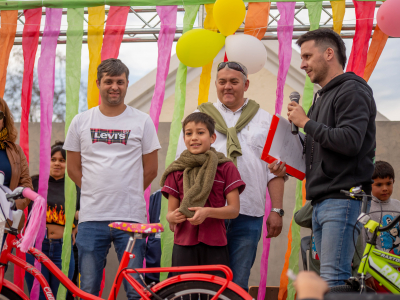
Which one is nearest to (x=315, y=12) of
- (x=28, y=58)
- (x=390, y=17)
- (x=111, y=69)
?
(x=390, y=17)

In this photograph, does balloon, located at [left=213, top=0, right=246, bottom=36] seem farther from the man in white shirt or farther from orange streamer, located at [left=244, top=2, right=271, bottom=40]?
the man in white shirt

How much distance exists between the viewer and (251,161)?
2637 mm

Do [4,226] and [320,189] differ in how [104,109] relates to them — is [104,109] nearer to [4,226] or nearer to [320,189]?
[4,226]

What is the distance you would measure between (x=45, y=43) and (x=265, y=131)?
2235mm

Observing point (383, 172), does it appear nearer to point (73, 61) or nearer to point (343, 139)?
point (343, 139)

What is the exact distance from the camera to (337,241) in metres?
1.99

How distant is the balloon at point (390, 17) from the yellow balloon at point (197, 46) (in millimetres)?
1305

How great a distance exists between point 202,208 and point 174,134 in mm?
1464

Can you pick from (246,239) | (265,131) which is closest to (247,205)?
(246,239)

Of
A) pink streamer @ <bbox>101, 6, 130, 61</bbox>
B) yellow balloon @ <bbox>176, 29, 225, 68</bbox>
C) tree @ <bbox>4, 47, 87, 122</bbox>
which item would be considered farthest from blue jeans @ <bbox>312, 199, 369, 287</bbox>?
tree @ <bbox>4, 47, 87, 122</bbox>

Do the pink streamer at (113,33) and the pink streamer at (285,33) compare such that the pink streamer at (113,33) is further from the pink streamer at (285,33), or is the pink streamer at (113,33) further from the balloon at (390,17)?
the balloon at (390,17)

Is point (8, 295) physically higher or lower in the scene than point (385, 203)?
lower

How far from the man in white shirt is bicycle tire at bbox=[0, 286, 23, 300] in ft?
4.01

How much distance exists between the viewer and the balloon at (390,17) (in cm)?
326
